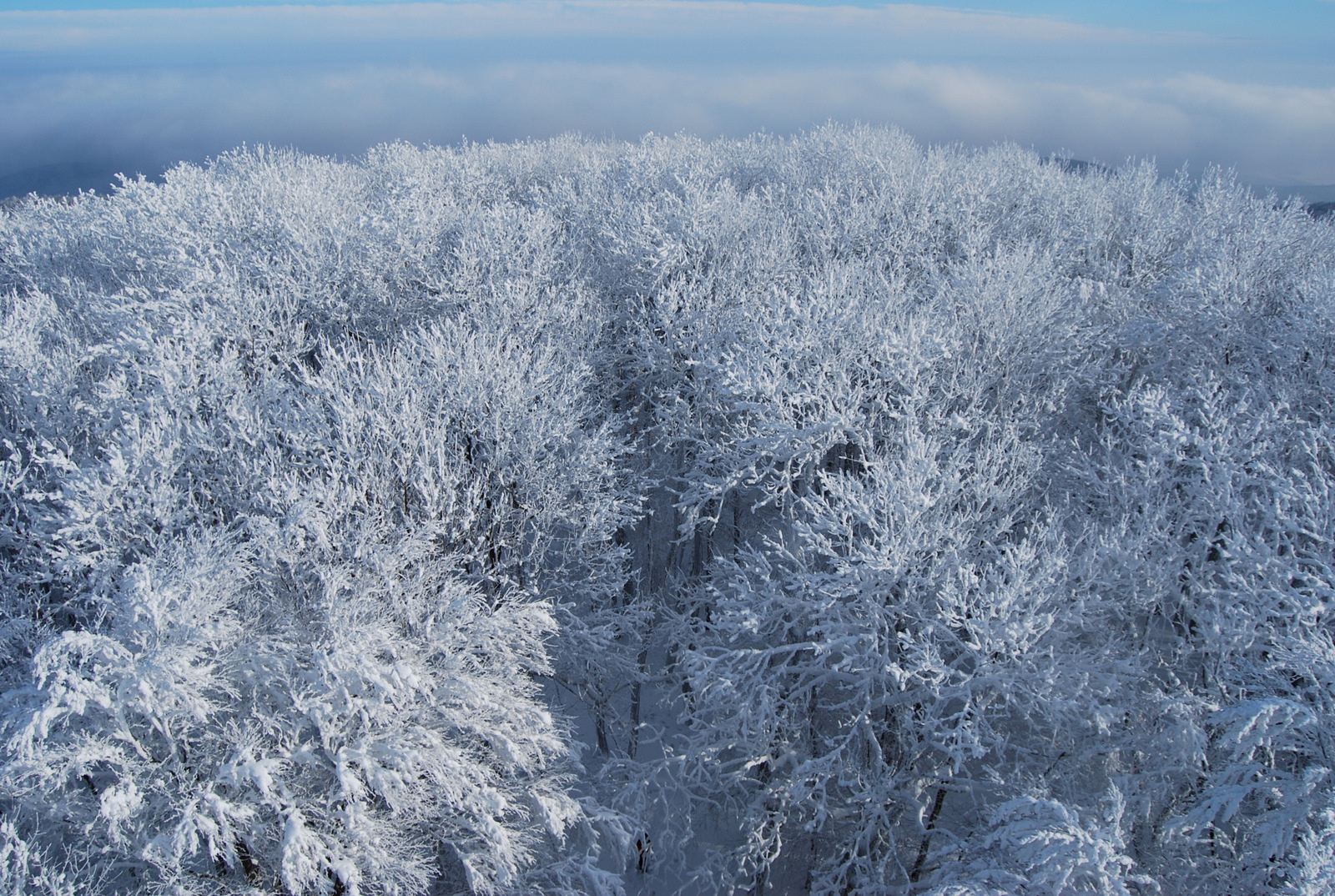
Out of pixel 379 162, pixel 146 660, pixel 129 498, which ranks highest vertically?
pixel 379 162

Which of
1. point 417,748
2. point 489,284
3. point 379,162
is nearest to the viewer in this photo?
point 417,748

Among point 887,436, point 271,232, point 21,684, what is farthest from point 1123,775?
point 271,232

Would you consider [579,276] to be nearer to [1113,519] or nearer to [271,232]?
[271,232]

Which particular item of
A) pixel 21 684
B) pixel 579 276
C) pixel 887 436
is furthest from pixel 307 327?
pixel 887 436

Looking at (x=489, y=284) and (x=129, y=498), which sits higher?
(x=489, y=284)

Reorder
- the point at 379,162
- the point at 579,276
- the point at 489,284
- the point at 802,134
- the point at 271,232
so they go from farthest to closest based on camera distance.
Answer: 1. the point at 802,134
2. the point at 379,162
3. the point at 579,276
4. the point at 271,232
5. the point at 489,284

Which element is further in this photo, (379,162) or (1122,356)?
(379,162)
